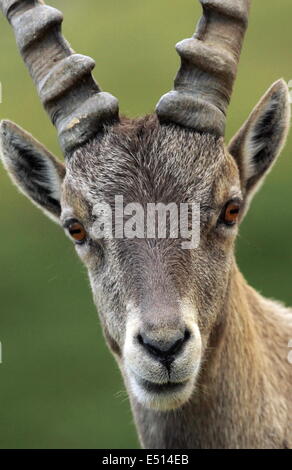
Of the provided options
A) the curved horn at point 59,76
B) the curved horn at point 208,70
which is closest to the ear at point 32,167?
the curved horn at point 59,76

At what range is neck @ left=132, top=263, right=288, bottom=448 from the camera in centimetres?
921

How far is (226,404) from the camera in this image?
927 cm

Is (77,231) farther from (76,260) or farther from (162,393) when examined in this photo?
(76,260)

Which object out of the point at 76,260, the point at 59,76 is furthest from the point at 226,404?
the point at 76,260

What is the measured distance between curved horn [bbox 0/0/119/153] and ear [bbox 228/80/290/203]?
109 cm

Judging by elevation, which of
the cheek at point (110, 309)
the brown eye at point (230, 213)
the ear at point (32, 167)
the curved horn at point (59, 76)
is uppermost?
the curved horn at point (59, 76)

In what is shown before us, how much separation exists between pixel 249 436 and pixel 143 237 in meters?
1.88

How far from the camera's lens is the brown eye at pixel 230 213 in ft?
29.6

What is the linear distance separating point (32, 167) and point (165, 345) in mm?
2721

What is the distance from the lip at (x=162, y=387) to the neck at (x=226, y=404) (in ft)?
2.68

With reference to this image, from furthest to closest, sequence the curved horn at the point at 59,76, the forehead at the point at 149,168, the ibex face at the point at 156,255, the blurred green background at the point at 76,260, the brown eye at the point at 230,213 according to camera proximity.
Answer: the blurred green background at the point at 76,260
the curved horn at the point at 59,76
the brown eye at the point at 230,213
the forehead at the point at 149,168
the ibex face at the point at 156,255

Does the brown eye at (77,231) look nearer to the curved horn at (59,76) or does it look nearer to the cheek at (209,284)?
the curved horn at (59,76)

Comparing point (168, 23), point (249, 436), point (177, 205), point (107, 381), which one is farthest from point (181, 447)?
point (168, 23)

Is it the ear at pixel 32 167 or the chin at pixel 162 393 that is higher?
the ear at pixel 32 167
